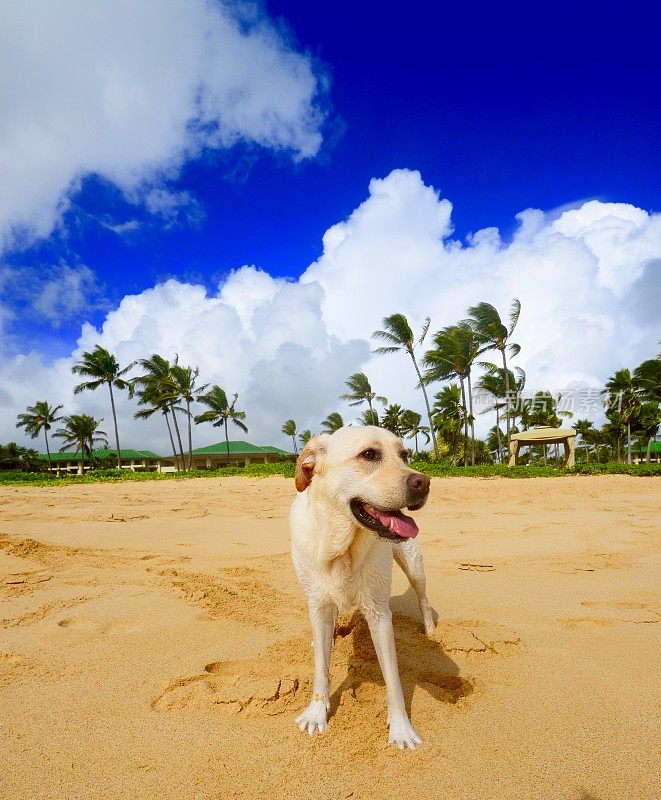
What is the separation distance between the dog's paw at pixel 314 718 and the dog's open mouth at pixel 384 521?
105 centimetres

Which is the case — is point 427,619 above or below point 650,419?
below

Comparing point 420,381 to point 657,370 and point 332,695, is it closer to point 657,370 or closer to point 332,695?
point 657,370

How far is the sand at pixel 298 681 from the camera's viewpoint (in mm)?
1959

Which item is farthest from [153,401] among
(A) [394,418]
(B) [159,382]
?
(A) [394,418]

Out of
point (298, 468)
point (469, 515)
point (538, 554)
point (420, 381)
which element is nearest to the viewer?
point (298, 468)

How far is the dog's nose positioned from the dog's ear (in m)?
0.56

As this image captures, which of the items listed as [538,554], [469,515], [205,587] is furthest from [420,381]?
[205,587]

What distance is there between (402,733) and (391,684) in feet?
0.70

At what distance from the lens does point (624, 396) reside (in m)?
42.2

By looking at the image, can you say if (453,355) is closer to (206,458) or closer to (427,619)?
(427,619)

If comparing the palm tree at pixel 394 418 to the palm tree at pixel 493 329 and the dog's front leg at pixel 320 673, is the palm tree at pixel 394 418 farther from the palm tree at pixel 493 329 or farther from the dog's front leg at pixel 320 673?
the dog's front leg at pixel 320 673

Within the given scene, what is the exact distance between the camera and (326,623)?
2.55 metres

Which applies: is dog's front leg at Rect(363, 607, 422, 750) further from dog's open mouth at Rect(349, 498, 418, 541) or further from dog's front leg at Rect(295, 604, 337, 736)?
dog's open mouth at Rect(349, 498, 418, 541)

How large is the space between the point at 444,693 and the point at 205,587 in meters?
2.71
